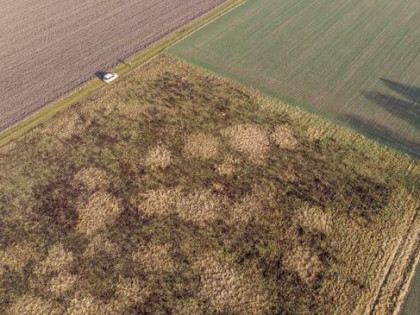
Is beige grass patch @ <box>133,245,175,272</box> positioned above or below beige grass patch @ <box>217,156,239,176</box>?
below

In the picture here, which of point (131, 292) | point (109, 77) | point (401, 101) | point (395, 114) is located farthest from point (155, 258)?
point (401, 101)

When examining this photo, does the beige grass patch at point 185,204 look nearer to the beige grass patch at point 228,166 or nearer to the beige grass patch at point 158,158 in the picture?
the beige grass patch at point 228,166

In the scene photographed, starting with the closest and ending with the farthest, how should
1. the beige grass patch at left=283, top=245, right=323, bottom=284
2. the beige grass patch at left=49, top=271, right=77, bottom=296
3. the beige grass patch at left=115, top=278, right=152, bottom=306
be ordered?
the beige grass patch at left=115, top=278, right=152, bottom=306
the beige grass patch at left=49, top=271, right=77, bottom=296
the beige grass patch at left=283, top=245, right=323, bottom=284

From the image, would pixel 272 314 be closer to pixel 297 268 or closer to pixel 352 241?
pixel 297 268

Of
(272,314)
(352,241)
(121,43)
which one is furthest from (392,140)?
(121,43)

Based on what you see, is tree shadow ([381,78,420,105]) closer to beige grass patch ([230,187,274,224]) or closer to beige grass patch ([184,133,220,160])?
beige grass patch ([230,187,274,224])

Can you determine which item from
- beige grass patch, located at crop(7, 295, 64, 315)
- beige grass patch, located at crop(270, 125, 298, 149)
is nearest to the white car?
beige grass patch, located at crop(270, 125, 298, 149)

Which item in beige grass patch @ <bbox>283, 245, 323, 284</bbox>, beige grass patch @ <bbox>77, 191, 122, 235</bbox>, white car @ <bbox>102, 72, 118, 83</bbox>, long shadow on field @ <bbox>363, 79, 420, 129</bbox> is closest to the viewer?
beige grass patch @ <bbox>283, 245, 323, 284</bbox>
